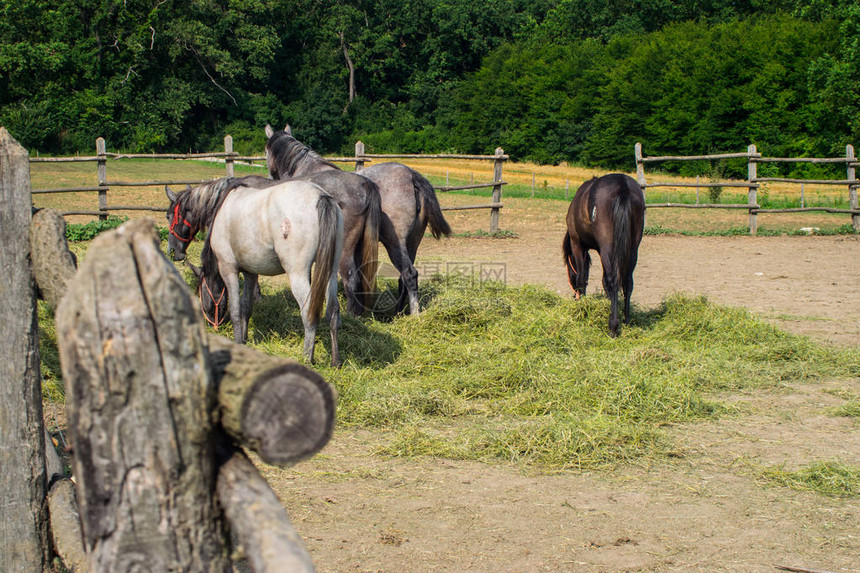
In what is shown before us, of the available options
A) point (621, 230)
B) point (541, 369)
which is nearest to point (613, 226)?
point (621, 230)

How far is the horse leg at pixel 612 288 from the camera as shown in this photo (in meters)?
7.12

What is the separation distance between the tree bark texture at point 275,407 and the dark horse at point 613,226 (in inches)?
231

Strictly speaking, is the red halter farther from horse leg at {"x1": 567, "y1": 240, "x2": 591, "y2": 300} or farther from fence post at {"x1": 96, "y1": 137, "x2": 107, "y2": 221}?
fence post at {"x1": 96, "y1": 137, "x2": 107, "y2": 221}

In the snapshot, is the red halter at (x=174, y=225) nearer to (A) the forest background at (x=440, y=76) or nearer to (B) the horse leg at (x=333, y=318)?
(B) the horse leg at (x=333, y=318)

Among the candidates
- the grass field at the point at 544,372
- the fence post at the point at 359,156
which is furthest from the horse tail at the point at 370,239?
the fence post at the point at 359,156

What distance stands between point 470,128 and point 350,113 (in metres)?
10.6

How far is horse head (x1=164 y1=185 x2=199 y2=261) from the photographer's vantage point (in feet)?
23.5

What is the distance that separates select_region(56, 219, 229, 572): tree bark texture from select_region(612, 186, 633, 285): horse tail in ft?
20.1

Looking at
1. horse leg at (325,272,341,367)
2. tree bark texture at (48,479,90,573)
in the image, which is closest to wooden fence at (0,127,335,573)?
tree bark texture at (48,479,90,573)

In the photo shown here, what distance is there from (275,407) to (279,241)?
4.47m

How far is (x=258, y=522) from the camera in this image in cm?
141

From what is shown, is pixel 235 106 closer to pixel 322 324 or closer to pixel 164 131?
pixel 164 131

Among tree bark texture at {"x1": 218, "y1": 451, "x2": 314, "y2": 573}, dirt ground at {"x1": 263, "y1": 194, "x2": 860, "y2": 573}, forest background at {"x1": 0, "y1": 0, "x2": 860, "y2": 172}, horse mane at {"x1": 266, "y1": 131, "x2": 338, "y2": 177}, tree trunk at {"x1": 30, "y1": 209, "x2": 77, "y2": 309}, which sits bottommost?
dirt ground at {"x1": 263, "y1": 194, "x2": 860, "y2": 573}

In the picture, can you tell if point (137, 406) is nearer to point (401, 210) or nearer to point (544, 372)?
point (544, 372)
